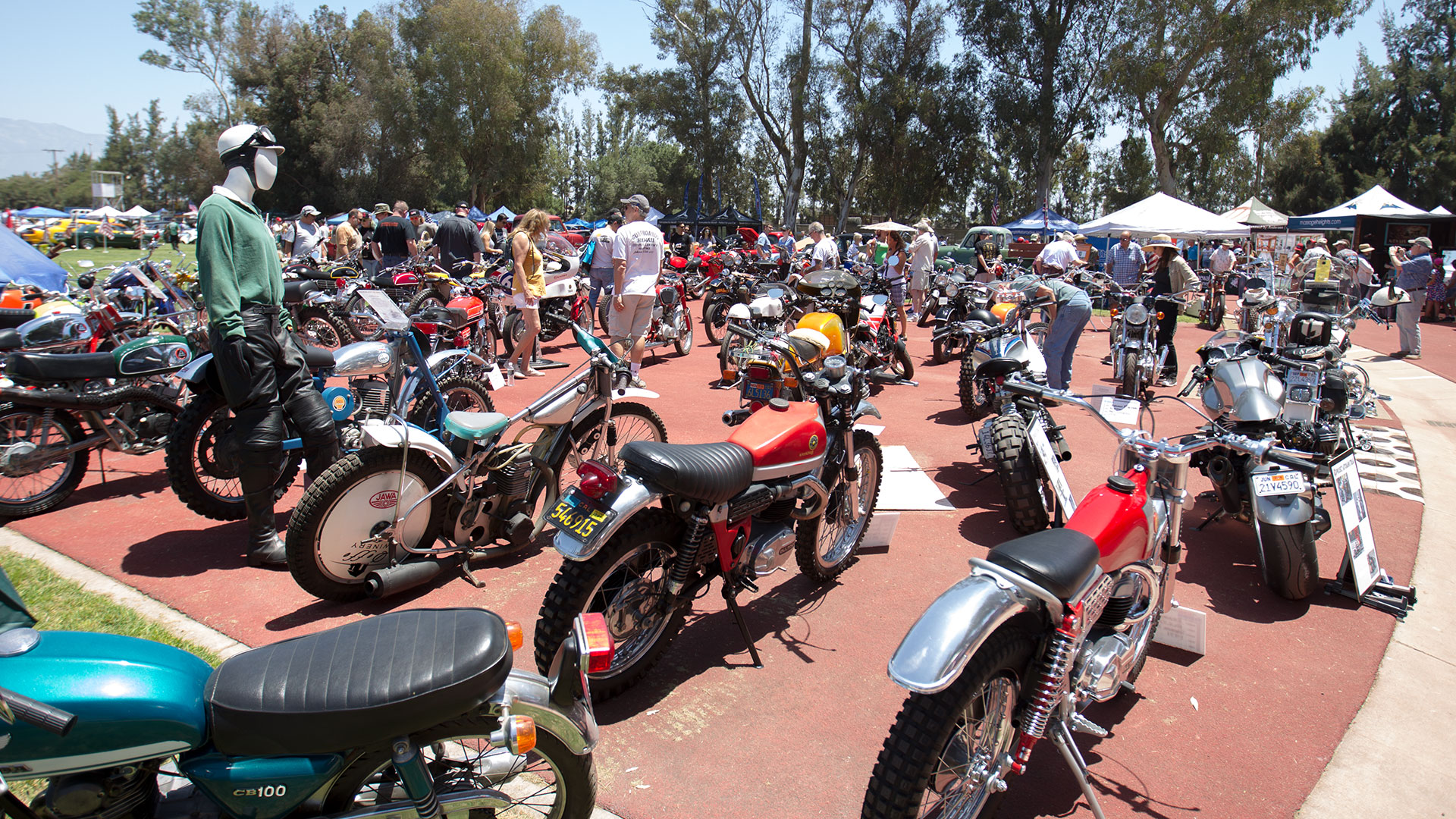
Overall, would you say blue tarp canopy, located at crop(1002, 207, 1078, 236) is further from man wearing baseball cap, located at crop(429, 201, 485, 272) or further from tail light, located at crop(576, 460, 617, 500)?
tail light, located at crop(576, 460, 617, 500)

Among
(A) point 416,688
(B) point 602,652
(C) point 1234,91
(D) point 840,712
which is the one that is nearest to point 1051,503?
(D) point 840,712

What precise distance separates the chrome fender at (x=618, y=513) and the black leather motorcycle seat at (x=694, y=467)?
48mm

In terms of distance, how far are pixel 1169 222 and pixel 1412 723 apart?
20.4 metres

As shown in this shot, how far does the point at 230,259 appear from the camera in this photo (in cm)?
371

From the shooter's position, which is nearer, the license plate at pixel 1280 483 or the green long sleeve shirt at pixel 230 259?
the green long sleeve shirt at pixel 230 259

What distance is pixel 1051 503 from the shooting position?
4.98 meters

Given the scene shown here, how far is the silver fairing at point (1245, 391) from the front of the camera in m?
4.95

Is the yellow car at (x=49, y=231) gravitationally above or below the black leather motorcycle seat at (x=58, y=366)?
above

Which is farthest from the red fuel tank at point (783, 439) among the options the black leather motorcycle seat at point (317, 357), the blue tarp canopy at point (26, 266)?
the blue tarp canopy at point (26, 266)

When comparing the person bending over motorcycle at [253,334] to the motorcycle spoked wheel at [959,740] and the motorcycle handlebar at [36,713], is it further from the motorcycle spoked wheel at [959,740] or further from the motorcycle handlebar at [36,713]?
the motorcycle spoked wheel at [959,740]

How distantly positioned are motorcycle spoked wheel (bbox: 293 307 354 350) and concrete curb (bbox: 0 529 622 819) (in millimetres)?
5614

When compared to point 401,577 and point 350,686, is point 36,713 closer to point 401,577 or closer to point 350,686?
point 350,686

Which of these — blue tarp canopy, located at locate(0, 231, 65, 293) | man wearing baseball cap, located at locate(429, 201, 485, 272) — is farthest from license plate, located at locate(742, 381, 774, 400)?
blue tarp canopy, located at locate(0, 231, 65, 293)

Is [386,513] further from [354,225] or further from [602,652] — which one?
[354,225]
